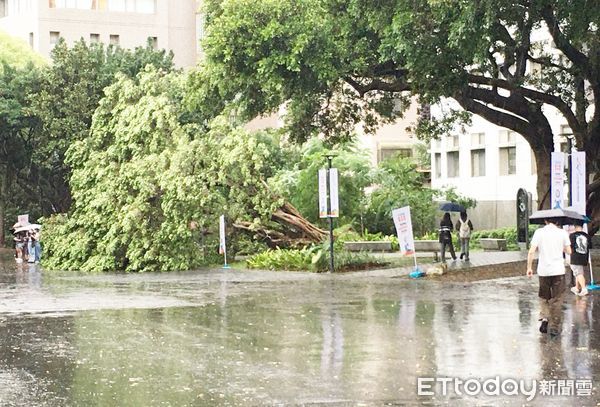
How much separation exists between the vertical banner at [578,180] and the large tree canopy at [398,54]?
3141 millimetres

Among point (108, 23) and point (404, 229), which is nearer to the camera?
point (404, 229)

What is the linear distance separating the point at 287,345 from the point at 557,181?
1207 centimetres

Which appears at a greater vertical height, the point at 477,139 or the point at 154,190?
the point at 477,139

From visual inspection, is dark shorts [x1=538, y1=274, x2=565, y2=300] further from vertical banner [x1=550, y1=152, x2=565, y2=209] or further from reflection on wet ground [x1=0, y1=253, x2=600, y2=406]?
vertical banner [x1=550, y1=152, x2=565, y2=209]

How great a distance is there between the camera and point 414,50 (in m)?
27.4

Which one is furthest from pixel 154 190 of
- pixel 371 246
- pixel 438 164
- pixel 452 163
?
pixel 438 164

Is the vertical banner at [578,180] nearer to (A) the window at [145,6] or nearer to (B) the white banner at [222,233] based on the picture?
(B) the white banner at [222,233]

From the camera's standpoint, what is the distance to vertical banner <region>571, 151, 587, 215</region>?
2592 centimetres

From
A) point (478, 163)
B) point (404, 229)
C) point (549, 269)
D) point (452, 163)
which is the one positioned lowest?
point (549, 269)

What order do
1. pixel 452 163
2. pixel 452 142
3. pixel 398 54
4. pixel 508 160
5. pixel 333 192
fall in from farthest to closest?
1. pixel 452 163
2. pixel 452 142
3. pixel 508 160
4. pixel 333 192
5. pixel 398 54

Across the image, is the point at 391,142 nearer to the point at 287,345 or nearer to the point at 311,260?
the point at 311,260

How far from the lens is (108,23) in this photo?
82.6m

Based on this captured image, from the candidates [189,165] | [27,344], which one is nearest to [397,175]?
[189,165]

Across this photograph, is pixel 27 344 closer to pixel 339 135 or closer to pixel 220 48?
pixel 220 48
